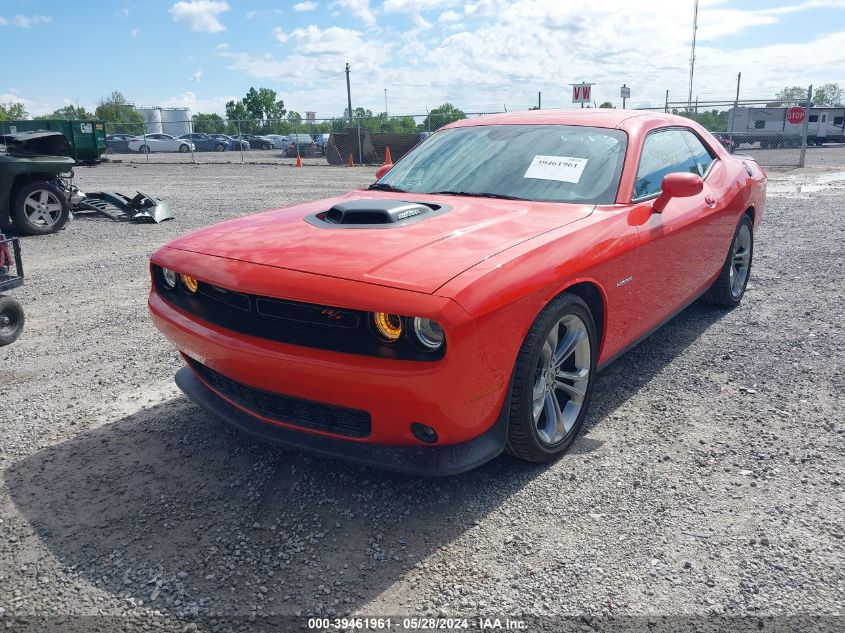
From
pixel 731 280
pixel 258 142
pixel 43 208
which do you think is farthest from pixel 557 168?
pixel 258 142

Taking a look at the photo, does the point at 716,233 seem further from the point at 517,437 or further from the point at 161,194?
the point at 161,194

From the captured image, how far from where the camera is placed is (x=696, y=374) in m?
4.01

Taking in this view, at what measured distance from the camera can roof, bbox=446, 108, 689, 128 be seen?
12.9 ft

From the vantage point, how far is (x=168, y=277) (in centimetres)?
323

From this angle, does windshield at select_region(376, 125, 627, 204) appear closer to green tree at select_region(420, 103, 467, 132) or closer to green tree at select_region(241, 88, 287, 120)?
green tree at select_region(420, 103, 467, 132)

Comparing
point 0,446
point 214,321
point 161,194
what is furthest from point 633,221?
point 161,194

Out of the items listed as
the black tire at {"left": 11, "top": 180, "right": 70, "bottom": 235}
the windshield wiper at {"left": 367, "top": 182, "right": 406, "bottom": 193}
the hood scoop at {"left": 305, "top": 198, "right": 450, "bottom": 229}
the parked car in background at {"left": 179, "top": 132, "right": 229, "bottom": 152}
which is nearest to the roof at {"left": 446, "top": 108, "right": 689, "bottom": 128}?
the windshield wiper at {"left": 367, "top": 182, "right": 406, "bottom": 193}

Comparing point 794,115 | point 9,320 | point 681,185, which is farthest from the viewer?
point 794,115

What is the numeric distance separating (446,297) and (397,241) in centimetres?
54

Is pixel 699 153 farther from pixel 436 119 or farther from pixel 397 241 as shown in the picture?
pixel 436 119

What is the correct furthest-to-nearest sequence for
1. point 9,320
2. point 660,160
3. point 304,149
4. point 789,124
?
point 304,149, point 789,124, point 9,320, point 660,160

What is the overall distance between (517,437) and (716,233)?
8.36ft

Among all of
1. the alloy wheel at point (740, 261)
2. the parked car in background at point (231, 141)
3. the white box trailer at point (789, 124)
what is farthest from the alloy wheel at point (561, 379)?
the parked car in background at point (231, 141)

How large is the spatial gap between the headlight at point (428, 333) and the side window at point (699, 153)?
2.94 meters
